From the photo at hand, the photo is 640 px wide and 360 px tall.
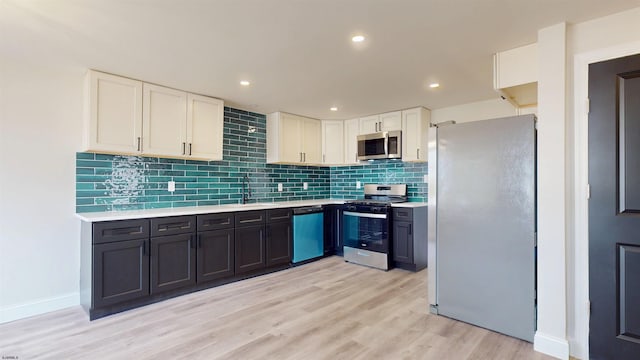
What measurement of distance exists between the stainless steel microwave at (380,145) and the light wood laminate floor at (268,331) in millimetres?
1960

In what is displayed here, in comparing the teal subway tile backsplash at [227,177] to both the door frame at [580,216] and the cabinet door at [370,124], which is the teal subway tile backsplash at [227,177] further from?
the door frame at [580,216]

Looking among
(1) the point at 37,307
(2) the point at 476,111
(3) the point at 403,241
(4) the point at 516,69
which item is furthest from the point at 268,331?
(2) the point at 476,111

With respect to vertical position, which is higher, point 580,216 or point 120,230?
point 580,216

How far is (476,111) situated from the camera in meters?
4.17

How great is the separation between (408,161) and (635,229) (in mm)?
2805

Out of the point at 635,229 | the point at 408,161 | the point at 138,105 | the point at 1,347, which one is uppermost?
the point at 138,105

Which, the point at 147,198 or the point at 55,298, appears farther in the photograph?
the point at 147,198

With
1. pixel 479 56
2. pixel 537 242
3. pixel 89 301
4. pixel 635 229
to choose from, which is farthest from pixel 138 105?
pixel 635 229

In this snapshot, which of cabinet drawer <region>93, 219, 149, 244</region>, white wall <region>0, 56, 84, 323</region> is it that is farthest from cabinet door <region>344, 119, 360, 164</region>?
white wall <region>0, 56, 84, 323</region>

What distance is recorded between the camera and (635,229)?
1.90 meters

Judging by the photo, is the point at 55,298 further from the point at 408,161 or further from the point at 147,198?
the point at 408,161

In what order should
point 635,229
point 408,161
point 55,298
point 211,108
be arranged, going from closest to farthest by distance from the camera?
point 635,229, point 55,298, point 211,108, point 408,161

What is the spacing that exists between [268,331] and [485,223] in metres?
1.91

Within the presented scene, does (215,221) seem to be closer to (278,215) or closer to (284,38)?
(278,215)
